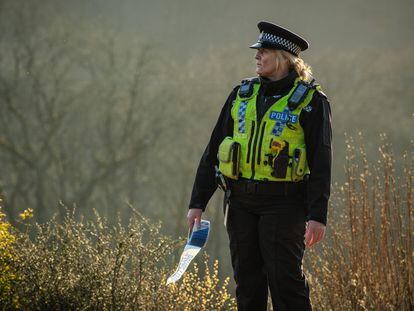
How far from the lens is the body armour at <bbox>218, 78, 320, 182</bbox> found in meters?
3.47

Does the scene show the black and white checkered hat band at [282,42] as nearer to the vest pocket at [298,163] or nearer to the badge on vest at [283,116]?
the badge on vest at [283,116]

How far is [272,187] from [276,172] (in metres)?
0.08

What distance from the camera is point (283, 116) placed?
138 inches

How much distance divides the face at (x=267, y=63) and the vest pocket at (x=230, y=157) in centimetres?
41

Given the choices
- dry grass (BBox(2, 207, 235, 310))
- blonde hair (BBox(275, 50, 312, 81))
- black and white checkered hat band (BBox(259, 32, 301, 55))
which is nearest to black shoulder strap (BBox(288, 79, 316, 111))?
blonde hair (BBox(275, 50, 312, 81))

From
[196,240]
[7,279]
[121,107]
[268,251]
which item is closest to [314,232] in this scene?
[268,251]

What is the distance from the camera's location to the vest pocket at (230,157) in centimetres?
358

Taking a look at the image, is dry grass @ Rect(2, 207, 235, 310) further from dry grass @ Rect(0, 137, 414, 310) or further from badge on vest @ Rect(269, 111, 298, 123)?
badge on vest @ Rect(269, 111, 298, 123)

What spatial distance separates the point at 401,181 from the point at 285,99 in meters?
1.81

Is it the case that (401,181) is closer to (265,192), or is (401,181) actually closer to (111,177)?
(265,192)

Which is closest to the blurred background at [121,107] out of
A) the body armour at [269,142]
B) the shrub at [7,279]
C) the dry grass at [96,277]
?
the shrub at [7,279]

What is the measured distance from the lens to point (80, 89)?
24.9m

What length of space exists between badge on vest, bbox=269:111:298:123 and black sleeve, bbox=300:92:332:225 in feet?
0.14

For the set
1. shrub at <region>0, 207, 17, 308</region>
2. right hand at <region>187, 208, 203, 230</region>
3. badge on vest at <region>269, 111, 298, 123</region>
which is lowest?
shrub at <region>0, 207, 17, 308</region>
